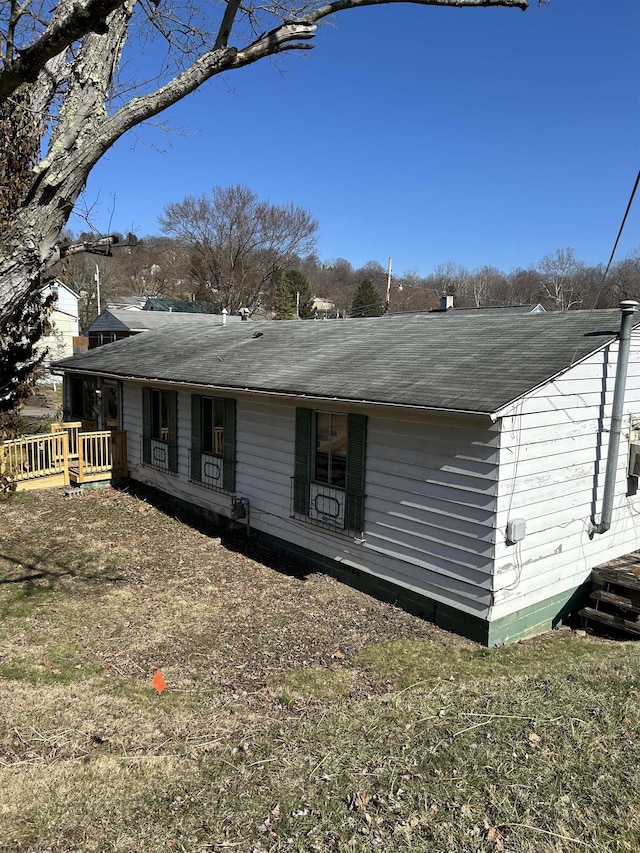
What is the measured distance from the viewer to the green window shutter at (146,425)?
46.0 ft

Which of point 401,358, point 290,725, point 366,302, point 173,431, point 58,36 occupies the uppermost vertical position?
point 366,302

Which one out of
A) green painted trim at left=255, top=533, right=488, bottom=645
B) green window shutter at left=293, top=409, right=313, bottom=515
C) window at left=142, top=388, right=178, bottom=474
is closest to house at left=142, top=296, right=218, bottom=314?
window at left=142, top=388, right=178, bottom=474

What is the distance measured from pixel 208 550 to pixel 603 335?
730cm

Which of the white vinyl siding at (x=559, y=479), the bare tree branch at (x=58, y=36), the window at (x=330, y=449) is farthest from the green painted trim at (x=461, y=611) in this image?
the bare tree branch at (x=58, y=36)

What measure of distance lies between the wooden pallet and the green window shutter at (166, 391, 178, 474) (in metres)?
8.71

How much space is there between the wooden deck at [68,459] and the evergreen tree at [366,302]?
51.6m

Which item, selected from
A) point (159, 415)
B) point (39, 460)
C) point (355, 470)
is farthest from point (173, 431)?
point (355, 470)

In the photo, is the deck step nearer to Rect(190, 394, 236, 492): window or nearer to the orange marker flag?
the orange marker flag

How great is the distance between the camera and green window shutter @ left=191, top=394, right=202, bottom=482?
1214 cm

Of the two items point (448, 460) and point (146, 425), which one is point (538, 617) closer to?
point (448, 460)

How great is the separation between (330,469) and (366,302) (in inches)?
2293

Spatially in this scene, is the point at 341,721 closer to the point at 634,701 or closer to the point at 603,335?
the point at 634,701

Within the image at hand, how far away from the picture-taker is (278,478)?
33.0ft

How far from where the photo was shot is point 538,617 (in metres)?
7.69
